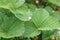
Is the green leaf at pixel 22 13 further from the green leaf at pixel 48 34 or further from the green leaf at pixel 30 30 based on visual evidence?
the green leaf at pixel 48 34

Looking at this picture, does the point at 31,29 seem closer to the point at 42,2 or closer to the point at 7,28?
the point at 7,28

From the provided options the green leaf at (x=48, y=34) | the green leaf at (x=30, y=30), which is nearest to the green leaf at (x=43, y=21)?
the green leaf at (x=30, y=30)

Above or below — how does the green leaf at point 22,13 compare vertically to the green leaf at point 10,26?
above

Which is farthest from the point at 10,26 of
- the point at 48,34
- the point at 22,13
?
the point at 48,34

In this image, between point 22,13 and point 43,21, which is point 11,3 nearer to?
point 22,13

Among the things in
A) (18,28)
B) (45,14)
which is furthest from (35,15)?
(18,28)

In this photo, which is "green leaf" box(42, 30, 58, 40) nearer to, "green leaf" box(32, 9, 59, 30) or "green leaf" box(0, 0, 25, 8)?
"green leaf" box(32, 9, 59, 30)

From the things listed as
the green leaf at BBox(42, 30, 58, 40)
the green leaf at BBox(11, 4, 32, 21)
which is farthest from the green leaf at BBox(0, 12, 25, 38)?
the green leaf at BBox(42, 30, 58, 40)
